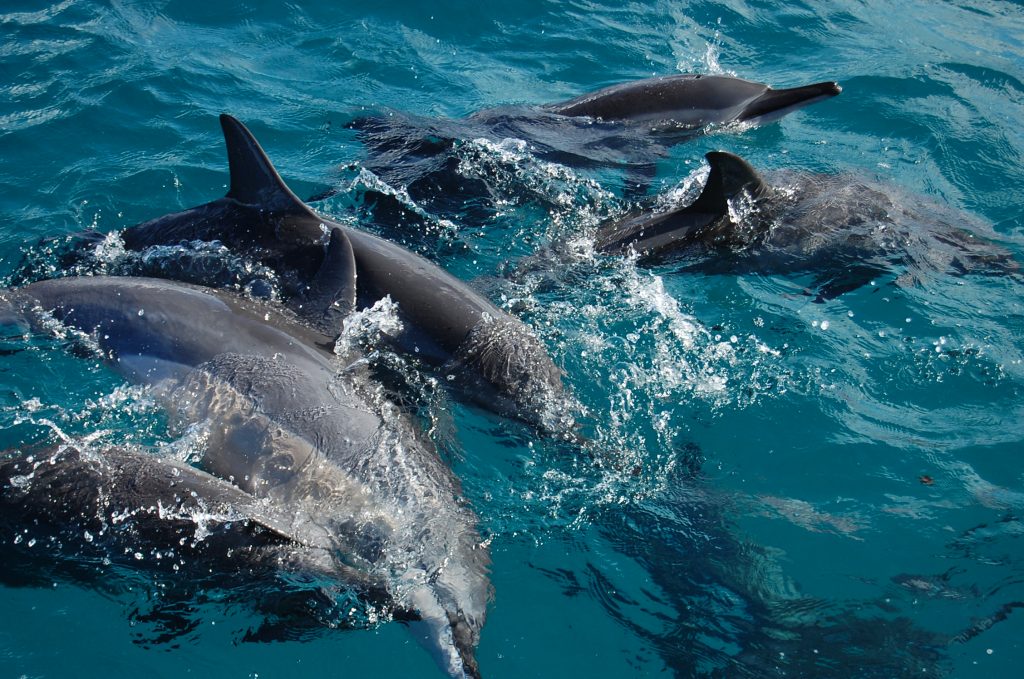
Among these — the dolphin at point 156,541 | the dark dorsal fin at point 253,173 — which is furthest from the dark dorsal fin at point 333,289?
the dolphin at point 156,541

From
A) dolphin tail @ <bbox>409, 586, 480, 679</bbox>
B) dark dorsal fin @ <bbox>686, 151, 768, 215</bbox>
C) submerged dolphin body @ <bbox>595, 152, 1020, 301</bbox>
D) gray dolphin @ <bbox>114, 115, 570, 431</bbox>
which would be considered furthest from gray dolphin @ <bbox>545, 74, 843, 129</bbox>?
dolphin tail @ <bbox>409, 586, 480, 679</bbox>

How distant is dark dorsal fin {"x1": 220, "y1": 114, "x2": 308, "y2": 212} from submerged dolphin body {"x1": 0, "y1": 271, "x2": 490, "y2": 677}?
1.14 m

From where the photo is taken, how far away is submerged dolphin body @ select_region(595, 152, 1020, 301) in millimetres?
8281

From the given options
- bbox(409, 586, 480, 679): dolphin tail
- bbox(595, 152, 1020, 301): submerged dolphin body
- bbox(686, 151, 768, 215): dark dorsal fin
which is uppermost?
bbox(686, 151, 768, 215): dark dorsal fin

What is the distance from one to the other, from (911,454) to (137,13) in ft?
41.8

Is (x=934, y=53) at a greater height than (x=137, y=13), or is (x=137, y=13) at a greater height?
(x=934, y=53)

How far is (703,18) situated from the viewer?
14.4 meters

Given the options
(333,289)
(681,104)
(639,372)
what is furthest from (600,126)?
(333,289)

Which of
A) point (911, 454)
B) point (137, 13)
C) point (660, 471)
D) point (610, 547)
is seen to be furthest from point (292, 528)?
point (137, 13)

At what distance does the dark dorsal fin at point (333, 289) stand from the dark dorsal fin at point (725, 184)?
10.9ft

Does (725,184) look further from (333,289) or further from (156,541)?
(156,541)

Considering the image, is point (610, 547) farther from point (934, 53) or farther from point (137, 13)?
point (137, 13)

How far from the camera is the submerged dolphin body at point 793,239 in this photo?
8.28 metres

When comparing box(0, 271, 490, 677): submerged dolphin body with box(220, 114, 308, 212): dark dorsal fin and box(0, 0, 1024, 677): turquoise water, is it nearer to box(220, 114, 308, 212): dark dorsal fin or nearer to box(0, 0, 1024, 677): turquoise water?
box(0, 0, 1024, 677): turquoise water
